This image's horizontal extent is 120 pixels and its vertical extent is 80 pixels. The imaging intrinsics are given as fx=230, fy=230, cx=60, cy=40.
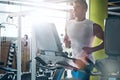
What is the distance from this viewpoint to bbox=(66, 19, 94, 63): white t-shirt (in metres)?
3.06

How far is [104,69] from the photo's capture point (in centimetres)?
265

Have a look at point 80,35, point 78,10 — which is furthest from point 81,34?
point 78,10

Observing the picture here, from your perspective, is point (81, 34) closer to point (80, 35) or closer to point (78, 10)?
point (80, 35)

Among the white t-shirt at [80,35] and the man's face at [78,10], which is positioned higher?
the man's face at [78,10]

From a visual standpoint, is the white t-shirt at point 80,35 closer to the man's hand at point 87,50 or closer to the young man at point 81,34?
the young man at point 81,34

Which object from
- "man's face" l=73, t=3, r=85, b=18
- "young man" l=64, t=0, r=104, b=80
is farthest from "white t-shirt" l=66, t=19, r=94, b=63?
"man's face" l=73, t=3, r=85, b=18

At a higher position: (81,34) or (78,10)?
(78,10)

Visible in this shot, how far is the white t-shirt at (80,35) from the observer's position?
3059mm

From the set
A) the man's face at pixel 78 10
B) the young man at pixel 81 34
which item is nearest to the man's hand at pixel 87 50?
the young man at pixel 81 34

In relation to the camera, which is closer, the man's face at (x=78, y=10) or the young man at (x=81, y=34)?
the young man at (x=81, y=34)

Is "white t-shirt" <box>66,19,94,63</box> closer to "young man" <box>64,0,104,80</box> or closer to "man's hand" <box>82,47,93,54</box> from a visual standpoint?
"young man" <box>64,0,104,80</box>

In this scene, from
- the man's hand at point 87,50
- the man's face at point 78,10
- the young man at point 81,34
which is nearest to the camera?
the man's hand at point 87,50

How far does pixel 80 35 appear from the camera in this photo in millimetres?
3113

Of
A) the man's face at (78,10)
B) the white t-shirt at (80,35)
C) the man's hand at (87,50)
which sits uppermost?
the man's face at (78,10)
